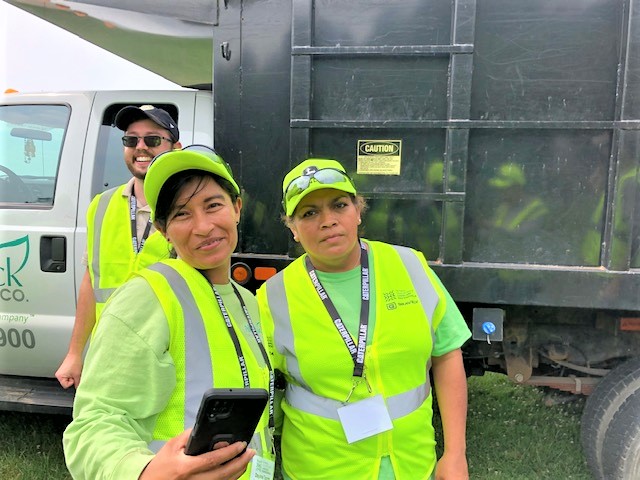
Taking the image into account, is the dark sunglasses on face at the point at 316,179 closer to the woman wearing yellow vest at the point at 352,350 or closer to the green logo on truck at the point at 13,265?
the woman wearing yellow vest at the point at 352,350

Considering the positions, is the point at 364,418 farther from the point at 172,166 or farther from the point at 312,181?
the point at 172,166

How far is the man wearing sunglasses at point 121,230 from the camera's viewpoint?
212 centimetres

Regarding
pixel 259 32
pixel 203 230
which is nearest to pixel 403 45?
pixel 259 32

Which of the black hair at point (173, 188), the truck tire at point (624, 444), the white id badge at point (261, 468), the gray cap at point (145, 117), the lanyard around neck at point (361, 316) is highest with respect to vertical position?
the gray cap at point (145, 117)

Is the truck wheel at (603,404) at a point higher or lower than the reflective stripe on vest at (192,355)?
lower

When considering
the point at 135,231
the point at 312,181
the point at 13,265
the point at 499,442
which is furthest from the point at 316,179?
the point at 499,442

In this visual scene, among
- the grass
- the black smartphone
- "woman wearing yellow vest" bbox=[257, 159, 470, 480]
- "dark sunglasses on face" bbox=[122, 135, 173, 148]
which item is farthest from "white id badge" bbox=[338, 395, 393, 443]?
the grass

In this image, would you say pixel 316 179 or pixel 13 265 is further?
pixel 13 265

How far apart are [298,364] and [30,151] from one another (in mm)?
2431

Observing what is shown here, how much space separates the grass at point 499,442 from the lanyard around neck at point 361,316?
1.83 meters

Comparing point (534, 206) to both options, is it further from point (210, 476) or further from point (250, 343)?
point (210, 476)

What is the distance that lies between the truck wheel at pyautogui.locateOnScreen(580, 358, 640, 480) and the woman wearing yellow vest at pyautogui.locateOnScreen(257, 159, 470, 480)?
3.82 feet

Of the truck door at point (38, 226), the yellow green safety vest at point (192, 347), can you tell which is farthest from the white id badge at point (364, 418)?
the truck door at point (38, 226)

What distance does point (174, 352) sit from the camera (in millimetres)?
1050
